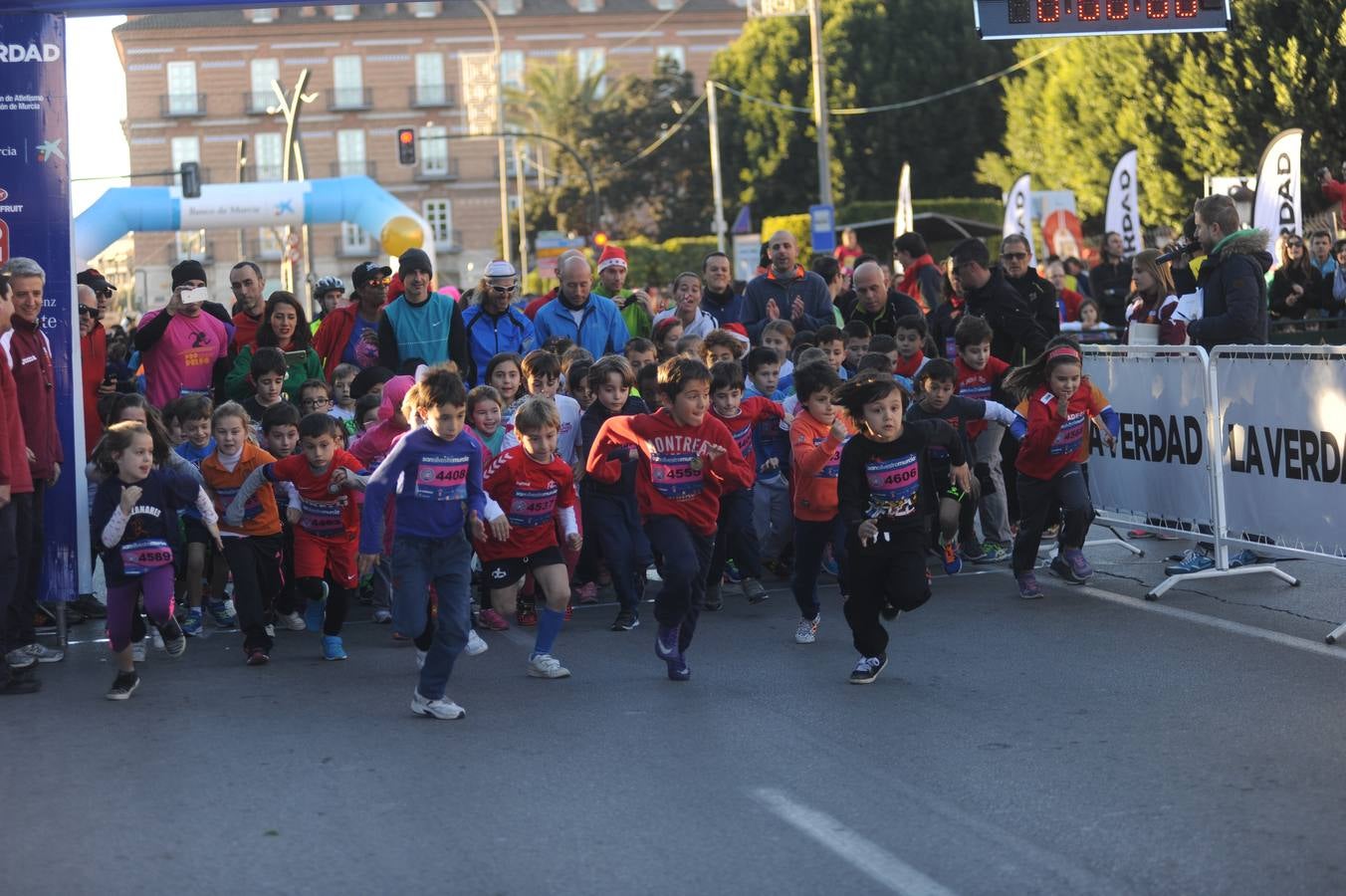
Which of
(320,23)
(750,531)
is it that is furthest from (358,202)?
(320,23)

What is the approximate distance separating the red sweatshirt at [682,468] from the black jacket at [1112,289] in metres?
12.8

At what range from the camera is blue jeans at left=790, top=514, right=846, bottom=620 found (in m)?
9.83

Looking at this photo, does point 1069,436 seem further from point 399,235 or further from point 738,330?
point 399,235

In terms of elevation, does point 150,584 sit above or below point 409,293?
below

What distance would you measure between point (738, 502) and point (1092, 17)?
579cm

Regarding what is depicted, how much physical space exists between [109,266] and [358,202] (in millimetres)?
11873

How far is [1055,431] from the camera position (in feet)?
35.2

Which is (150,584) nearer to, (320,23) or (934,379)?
(934,379)

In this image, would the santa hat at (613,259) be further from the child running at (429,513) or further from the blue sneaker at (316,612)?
the child running at (429,513)

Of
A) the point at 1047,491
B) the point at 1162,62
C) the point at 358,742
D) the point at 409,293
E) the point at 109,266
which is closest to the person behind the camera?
the point at 358,742

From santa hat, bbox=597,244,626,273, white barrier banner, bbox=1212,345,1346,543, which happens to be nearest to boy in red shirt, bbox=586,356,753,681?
white barrier banner, bbox=1212,345,1346,543

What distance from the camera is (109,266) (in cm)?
4581

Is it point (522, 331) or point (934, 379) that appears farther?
point (522, 331)

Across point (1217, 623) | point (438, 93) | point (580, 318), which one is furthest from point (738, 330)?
point (438, 93)
